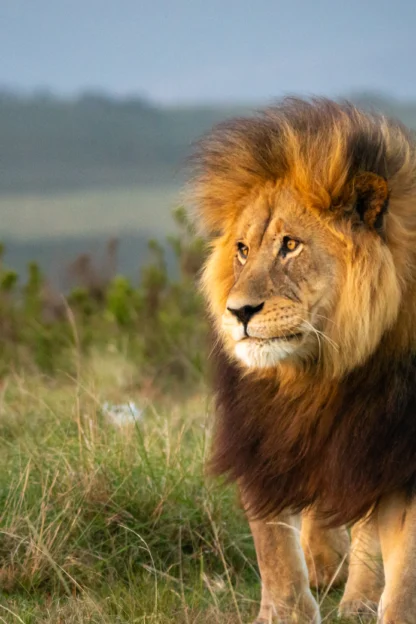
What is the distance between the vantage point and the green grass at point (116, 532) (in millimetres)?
3828

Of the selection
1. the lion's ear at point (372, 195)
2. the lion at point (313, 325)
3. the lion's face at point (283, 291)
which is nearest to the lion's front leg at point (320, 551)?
the lion at point (313, 325)

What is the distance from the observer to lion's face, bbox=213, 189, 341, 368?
133 inches

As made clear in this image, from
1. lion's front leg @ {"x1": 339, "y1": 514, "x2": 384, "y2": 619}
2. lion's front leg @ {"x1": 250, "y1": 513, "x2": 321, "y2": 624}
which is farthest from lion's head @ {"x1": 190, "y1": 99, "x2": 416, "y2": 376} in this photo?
lion's front leg @ {"x1": 339, "y1": 514, "x2": 384, "y2": 619}

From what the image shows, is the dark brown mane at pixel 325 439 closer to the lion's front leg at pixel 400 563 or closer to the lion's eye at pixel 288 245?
the lion's front leg at pixel 400 563

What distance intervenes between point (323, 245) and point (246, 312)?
330 millimetres

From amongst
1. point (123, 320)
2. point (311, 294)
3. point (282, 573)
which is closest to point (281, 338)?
point (311, 294)

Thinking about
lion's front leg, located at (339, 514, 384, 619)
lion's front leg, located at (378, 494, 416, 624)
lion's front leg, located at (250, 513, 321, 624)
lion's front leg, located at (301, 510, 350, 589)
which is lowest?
lion's front leg, located at (301, 510, 350, 589)

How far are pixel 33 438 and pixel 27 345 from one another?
19.6 ft

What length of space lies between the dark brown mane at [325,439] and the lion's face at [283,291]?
0.25 m

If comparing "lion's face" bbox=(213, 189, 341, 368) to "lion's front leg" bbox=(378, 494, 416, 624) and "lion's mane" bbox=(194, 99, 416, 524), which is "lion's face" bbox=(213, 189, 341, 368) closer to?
"lion's mane" bbox=(194, 99, 416, 524)

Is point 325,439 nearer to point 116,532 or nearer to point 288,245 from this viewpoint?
point 288,245

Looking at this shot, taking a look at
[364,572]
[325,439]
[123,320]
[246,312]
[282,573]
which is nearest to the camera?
[246,312]

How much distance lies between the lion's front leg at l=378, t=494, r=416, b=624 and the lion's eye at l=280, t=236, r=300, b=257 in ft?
2.90

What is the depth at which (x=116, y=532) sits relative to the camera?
4.61 metres
